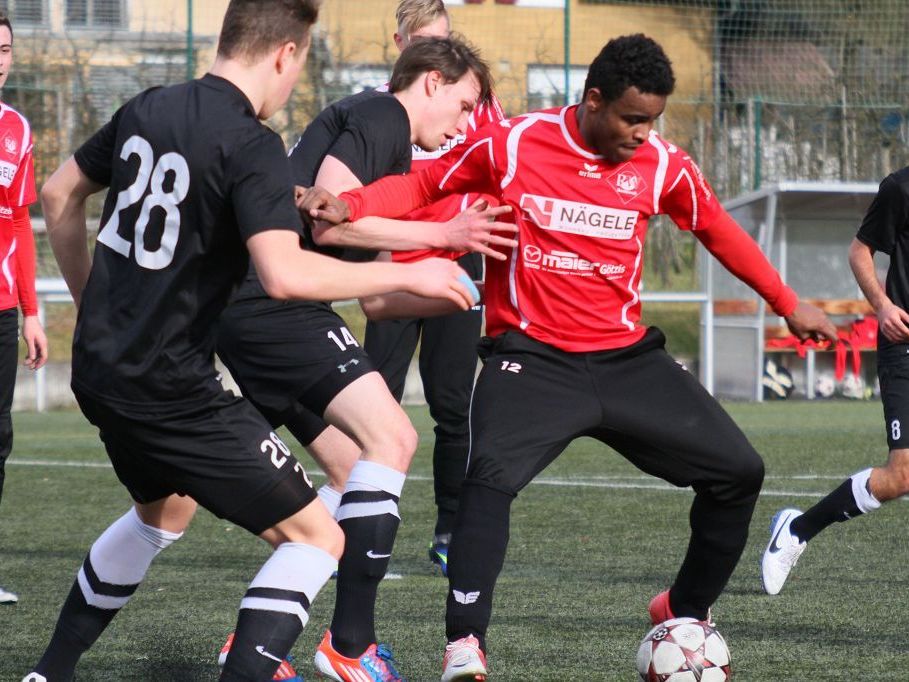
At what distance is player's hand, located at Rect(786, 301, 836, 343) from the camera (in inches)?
192

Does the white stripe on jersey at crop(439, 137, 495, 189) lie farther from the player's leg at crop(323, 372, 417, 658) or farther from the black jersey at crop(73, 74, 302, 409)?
the black jersey at crop(73, 74, 302, 409)

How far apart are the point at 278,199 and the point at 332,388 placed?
1.30 meters

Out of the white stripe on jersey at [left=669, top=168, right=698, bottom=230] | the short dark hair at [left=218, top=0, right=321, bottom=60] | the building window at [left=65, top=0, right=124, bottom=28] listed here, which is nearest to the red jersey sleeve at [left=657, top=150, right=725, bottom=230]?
the white stripe on jersey at [left=669, top=168, right=698, bottom=230]

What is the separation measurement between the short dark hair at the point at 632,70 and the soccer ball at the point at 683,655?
1.65 meters

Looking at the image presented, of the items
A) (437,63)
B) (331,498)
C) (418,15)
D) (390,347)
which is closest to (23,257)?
(390,347)

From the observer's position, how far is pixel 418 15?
650cm

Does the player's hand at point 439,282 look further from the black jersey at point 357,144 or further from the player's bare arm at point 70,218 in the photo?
the black jersey at point 357,144

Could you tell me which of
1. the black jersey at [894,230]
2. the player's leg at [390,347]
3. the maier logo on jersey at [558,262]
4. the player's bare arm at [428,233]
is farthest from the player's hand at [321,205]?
the black jersey at [894,230]

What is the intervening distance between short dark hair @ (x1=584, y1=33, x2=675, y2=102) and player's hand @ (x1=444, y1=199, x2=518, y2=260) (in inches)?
20.0

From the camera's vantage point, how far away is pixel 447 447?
686 centimetres

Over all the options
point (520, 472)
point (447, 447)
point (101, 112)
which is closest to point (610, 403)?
point (520, 472)

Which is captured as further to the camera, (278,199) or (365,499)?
(365,499)

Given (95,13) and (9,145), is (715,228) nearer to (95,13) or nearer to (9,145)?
(9,145)

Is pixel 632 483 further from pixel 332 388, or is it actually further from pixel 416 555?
pixel 332 388
